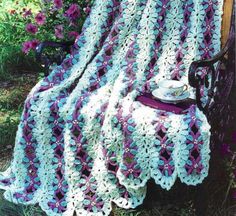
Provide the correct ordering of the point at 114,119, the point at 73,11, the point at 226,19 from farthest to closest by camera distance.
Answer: the point at 73,11 → the point at 226,19 → the point at 114,119

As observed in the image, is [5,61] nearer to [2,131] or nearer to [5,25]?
[5,25]

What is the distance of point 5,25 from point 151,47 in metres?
2.52

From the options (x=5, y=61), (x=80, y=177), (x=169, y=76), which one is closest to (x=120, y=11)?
(x=169, y=76)

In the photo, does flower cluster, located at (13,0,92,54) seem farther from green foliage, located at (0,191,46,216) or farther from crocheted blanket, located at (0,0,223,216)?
green foliage, located at (0,191,46,216)

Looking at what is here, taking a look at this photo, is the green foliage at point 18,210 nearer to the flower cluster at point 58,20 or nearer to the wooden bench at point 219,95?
the wooden bench at point 219,95

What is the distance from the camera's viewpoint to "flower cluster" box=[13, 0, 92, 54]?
4.64 metres

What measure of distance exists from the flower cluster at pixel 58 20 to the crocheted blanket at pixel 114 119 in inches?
25.6

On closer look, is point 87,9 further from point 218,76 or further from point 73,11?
point 218,76

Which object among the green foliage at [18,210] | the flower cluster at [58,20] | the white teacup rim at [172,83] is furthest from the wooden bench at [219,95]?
the flower cluster at [58,20]

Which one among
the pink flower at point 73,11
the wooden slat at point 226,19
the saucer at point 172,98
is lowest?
the saucer at point 172,98

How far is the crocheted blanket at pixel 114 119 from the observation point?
320 cm

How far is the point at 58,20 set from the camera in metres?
5.15

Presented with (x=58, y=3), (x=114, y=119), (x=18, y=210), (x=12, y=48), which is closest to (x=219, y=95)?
(x=114, y=119)

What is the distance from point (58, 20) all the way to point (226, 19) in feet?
6.09
